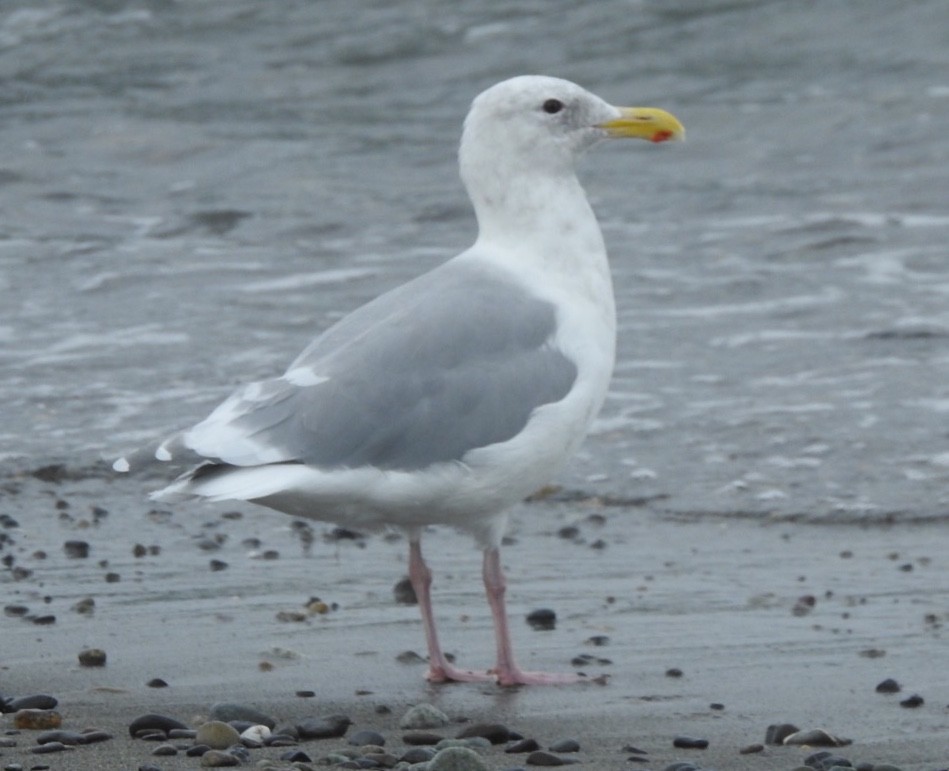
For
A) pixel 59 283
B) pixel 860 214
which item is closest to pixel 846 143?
pixel 860 214

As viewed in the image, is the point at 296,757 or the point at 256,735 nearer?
the point at 296,757

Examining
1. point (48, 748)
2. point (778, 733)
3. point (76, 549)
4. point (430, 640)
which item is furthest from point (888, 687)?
point (76, 549)

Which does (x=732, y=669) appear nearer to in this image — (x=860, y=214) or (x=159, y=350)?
(x=159, y=350)

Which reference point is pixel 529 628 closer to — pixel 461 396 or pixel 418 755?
pixel 461 396

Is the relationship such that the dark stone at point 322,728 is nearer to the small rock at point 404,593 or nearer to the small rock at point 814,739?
the small rock at point 814,739

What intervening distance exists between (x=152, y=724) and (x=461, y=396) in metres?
1.37

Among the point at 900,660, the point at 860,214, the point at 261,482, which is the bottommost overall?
the point at 900,660

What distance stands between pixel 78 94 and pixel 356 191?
15.8 ft

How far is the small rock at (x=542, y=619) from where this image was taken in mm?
5609

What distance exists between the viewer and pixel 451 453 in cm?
500

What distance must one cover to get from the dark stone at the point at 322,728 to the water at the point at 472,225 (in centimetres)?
317

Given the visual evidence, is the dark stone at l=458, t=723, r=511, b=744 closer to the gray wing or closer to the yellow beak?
the gray wing

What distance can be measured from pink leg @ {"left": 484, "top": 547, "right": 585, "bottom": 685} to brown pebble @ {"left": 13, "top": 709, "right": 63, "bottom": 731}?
1315 millimetres

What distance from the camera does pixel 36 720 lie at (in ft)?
13.8
